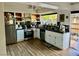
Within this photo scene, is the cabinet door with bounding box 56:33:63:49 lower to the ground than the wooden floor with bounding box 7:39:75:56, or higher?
higher

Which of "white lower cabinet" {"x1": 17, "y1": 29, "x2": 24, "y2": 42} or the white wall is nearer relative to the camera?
the white wall

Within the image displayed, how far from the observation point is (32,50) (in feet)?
4.84

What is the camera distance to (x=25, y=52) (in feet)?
4.77

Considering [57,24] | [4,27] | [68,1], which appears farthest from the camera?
[57,24]

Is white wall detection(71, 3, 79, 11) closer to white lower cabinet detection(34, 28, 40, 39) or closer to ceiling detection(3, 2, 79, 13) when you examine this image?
ceiling detection(3, 2, 79, 13)

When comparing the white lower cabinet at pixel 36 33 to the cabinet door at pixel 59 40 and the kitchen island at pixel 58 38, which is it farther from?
the cabinet door at pixel 59 40

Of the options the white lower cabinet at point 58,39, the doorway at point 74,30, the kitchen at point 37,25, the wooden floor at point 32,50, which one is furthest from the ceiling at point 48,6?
the wooden floor at point 32,50

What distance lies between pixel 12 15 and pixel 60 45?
862mm

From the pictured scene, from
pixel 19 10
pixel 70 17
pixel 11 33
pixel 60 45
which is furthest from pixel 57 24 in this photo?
pixel 11 33

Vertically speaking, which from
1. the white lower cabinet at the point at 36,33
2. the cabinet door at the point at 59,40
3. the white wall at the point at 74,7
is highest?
the white wall at the point at 74,7

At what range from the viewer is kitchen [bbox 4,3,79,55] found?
1.43 m

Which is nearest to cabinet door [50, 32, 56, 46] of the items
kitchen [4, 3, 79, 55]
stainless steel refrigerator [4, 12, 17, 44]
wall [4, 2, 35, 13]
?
kitchen [4, 3, 79, 55]

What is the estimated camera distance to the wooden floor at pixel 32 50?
1.43m

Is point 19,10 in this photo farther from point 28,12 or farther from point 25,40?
point 25,40
